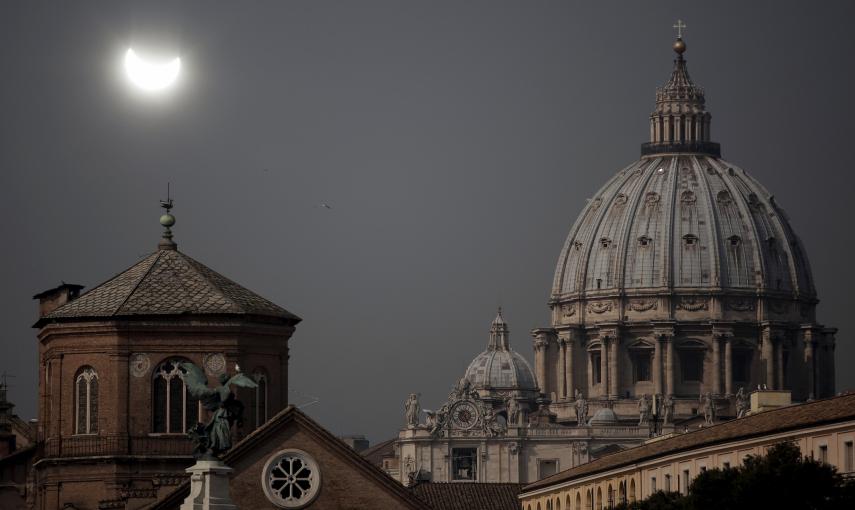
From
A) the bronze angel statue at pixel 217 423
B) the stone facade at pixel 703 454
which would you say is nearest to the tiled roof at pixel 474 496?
the stone facade at pixel 703 454

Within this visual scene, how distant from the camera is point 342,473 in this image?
7512cm

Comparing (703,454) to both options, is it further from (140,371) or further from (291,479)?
(140,371)

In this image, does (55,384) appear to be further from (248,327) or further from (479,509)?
(479,509)

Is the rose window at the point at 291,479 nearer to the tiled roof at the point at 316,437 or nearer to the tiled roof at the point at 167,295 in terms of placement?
the tiled roof at the point at 316,437

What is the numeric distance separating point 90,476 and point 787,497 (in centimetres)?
2330

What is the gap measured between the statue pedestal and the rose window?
54.9ft

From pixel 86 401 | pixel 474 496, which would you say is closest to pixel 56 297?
pixel 86 401

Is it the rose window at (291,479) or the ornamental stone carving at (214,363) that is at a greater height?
the ornamental stone carving at (214,363)

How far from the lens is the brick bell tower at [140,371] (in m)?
79.2

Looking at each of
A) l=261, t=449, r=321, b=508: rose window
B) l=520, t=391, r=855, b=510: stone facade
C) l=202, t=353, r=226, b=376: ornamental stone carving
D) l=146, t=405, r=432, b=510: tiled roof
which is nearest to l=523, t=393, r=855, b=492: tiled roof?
l=520, t=391, r=855, b=510: stone facade

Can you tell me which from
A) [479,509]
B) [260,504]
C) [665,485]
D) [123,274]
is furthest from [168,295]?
[479,509]

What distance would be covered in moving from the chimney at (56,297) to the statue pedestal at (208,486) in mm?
27989

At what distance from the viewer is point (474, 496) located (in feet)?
398

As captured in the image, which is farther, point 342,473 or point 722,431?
point 722,431
